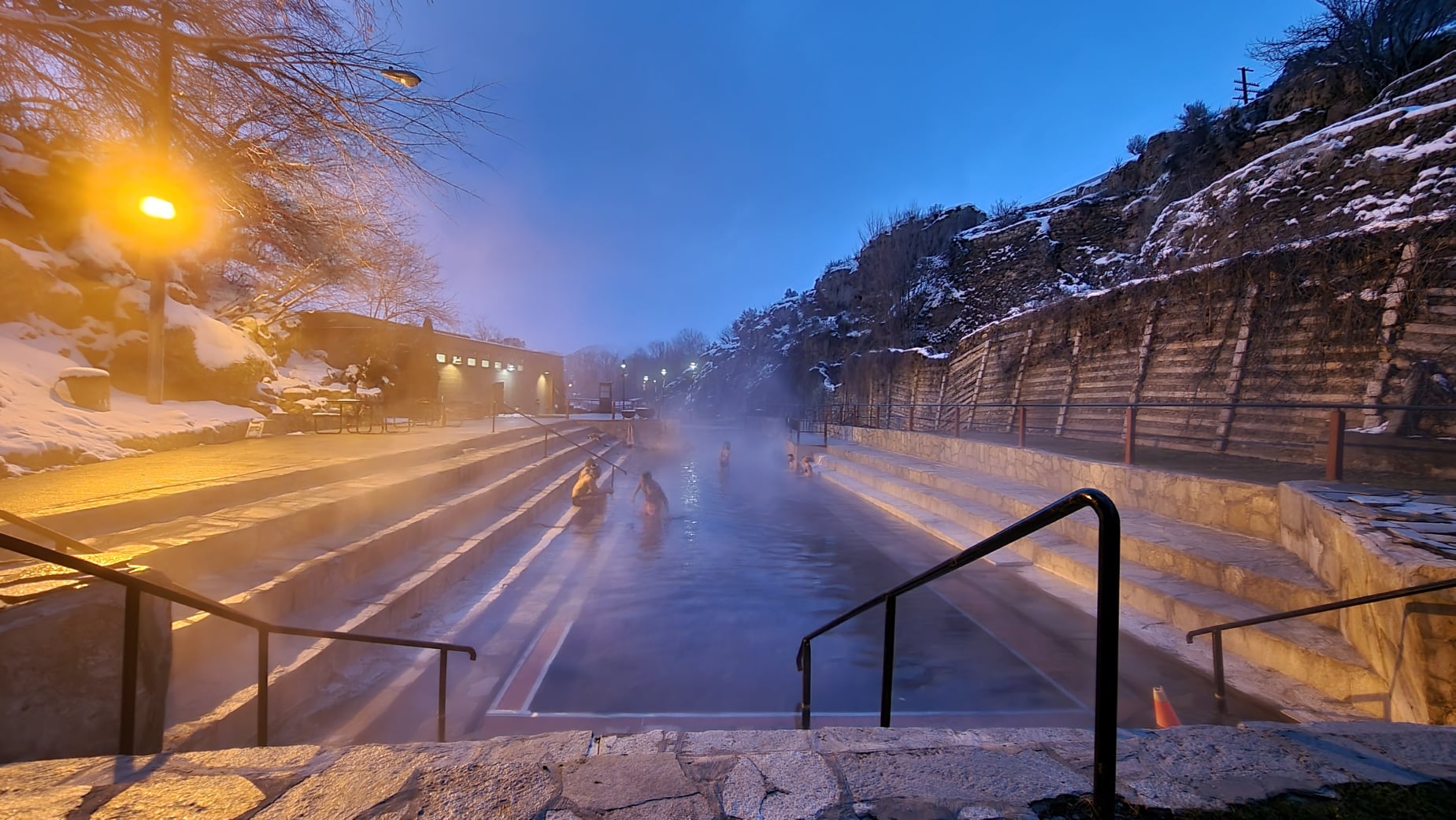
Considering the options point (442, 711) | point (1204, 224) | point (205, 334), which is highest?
point (1204, 224)

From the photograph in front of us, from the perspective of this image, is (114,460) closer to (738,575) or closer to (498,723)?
(498,723)

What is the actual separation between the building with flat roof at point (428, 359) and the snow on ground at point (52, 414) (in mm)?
10311

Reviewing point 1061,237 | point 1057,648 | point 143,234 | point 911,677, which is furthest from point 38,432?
point 1061,237

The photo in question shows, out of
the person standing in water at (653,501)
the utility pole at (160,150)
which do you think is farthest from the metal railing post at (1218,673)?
the utility pole at (160,150)

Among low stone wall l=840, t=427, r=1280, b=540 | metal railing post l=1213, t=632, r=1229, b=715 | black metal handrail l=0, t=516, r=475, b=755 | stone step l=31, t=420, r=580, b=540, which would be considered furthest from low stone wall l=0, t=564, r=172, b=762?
low stone wall l=840, t=427, r=1280, b=540

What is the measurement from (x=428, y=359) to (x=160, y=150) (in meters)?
20.0

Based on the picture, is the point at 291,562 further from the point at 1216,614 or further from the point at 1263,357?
the point at 1263,357

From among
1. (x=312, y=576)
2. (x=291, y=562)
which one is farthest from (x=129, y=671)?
(x=291, y=562)

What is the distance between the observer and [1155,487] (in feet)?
22.4

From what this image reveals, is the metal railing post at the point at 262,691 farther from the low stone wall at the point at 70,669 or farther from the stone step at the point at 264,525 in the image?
the stone step at the point at 264,525

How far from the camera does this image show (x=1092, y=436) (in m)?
11.9

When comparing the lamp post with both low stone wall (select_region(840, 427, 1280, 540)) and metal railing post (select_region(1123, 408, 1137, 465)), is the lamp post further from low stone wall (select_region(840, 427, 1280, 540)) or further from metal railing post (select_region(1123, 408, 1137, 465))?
metal railing post (select_region(1123, 408, 1137, 465))

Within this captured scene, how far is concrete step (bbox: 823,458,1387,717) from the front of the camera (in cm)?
345

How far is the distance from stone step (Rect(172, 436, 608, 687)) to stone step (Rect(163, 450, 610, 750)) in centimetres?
17
